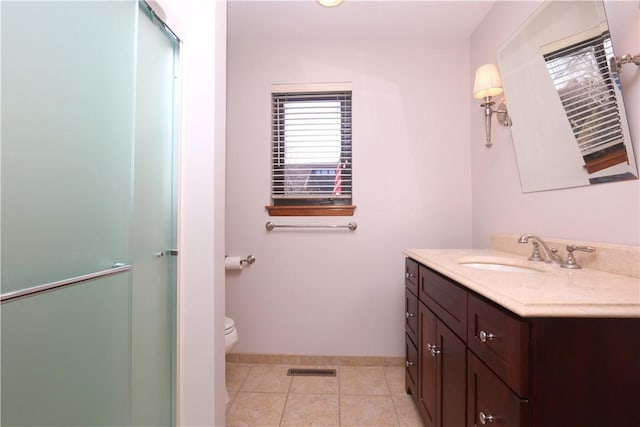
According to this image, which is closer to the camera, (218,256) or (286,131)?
(218,256)

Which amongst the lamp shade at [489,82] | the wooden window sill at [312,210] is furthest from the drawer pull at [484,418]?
the lamp shade at [489,82]

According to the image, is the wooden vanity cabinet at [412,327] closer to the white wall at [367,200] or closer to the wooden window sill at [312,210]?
the white wall at [367,200]

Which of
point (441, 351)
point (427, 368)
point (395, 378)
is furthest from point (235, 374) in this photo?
point (441, 351)

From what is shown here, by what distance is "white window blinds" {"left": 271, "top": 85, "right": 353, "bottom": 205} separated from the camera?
207cm

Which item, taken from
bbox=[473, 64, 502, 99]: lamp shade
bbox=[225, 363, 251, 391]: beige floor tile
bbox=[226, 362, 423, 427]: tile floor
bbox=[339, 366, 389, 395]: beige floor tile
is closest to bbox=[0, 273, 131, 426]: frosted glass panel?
bbox=[226, 362, 423, 427]: tile floor

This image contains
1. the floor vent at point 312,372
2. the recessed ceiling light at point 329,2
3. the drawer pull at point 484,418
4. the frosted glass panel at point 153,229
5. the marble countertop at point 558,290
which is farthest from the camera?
the floor vent at point 312,372

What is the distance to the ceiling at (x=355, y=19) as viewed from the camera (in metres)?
1.72

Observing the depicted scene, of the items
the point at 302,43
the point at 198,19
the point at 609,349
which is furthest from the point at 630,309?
the point at 302,43

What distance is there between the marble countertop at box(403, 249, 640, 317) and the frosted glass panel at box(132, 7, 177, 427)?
3.66 feet

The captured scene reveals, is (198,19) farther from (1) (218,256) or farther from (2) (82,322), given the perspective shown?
(2) (82,322)

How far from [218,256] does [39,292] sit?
1.82ft

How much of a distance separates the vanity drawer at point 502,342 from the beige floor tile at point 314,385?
47.0 inches

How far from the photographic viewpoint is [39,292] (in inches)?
28.8

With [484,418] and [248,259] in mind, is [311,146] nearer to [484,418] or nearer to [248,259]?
[248,259]
